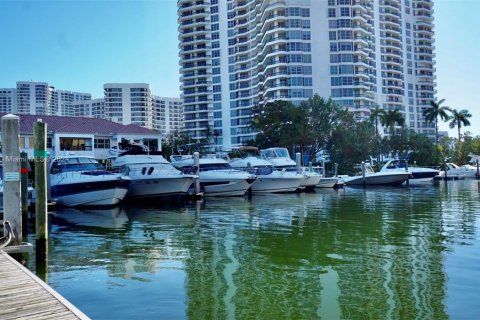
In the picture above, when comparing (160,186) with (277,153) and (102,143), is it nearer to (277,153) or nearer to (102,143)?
(277,153)

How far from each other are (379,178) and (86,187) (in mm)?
31587

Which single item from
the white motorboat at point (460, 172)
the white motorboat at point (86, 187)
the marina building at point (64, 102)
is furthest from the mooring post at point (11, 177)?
the marina building at point (64, 102)

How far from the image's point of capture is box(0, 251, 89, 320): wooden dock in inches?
239

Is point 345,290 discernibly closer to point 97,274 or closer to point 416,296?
point 416,296

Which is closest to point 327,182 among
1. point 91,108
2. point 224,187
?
point 224,187

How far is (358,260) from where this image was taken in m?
11.6

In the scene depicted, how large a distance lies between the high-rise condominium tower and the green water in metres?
78.9

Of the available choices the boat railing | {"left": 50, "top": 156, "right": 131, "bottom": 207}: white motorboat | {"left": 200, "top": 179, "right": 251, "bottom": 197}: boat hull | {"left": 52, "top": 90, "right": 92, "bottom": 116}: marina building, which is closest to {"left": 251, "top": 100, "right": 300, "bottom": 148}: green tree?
{"left": 200, "top": 179, "right": 251, "bottom": 197}: boat hull

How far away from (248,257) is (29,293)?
6190mm

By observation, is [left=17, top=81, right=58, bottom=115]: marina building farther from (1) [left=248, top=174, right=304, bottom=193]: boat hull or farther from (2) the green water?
(2) the green water

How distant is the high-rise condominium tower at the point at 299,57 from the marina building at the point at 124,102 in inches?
1940

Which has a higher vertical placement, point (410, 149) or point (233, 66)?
point (233, 66)

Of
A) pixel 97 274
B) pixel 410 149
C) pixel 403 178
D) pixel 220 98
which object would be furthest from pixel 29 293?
pixel 220 98

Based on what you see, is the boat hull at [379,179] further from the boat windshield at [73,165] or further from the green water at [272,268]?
the boat windshield at [73,165]
